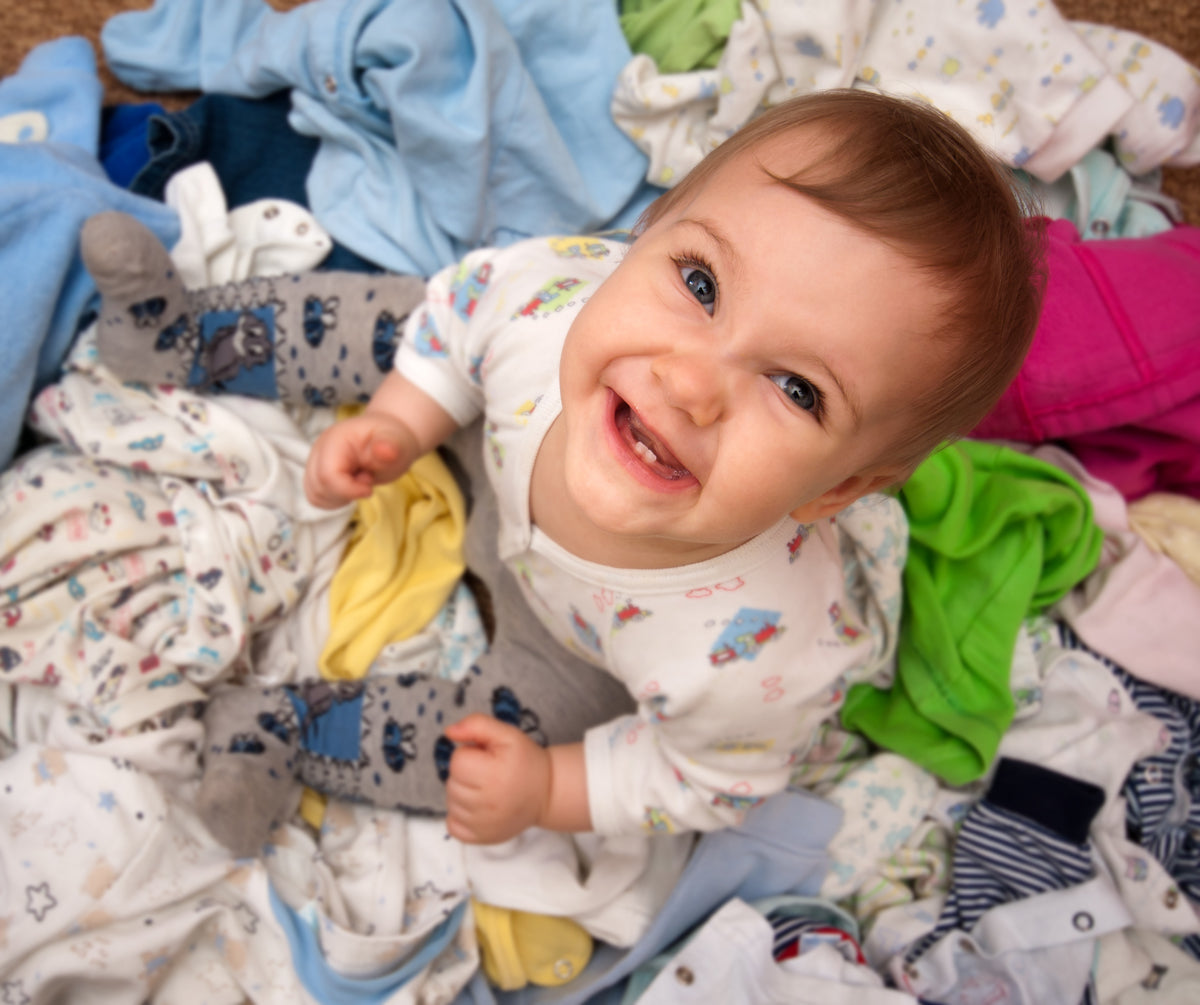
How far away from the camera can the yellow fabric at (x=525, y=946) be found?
0.89m

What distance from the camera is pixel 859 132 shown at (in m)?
0.52

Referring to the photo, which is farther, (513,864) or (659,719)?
(513,864)

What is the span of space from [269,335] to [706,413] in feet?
1.93

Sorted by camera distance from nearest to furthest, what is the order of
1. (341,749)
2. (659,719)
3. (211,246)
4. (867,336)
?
(867,336)
(659,719)
(341,749)
(211,246)

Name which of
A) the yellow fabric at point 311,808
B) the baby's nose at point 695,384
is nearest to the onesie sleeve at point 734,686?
the baby's nose at point 695,384

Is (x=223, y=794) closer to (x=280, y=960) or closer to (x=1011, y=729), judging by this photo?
(x=280, y=960)

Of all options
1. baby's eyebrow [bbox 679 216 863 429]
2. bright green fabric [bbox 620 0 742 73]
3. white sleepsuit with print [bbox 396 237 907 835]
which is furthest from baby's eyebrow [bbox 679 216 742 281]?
bright green fabric [bbox 620 0 742 73]

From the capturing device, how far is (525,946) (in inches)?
35.3

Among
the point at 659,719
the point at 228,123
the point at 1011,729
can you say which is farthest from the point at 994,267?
the point at 228,123

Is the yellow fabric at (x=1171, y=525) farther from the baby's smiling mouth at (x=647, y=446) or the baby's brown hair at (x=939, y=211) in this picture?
the baby's smiling mouth at (x=647, y=446)

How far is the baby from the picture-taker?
51cm

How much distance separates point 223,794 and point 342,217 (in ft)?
2.04

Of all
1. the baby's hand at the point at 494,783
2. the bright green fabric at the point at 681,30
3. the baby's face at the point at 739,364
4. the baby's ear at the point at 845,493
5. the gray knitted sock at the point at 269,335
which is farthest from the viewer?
the bright green fabric at the point at 681,30

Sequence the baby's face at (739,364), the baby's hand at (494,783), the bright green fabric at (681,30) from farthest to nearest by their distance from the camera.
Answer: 1. the bright green fabric at (681,30)
2. the baby's hand at (494,783)
3. the baby's face at (739,364)
